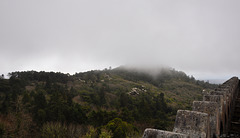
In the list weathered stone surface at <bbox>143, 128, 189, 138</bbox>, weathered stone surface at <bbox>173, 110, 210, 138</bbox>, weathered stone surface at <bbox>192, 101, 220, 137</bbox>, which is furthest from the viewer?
weathered stone surface at <bbox>192, 101, 220, 137</bbox>

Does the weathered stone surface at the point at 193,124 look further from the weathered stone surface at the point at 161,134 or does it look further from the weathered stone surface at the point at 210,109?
the weathered stone surface at the point at 210,109

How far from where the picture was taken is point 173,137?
1772 millimetres

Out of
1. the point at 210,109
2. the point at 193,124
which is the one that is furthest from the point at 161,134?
the point at 210,109

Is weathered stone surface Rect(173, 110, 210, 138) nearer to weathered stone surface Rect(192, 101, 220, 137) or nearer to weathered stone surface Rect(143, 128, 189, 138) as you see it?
weathered stone surface Rect(143, 128, 189, 138)

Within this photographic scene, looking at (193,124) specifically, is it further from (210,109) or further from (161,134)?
(210,109)

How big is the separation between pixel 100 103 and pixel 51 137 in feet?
121

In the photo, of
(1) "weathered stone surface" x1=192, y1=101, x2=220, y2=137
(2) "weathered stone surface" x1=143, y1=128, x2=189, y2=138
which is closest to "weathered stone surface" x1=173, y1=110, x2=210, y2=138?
(2) "weathered stone surface" x1=143, y1=128, x2=189, y2=138

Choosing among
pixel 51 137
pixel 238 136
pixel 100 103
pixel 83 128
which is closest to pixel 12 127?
pixel 51 137

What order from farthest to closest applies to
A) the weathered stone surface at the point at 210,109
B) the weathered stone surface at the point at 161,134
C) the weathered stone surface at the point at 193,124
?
the weathered stone surface at the point at 210,109 < the weathered stone surface at the point at 193,124 < the weathered stone surface at the point at 161,134

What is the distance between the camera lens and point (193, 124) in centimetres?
207

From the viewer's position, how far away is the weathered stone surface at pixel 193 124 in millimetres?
2008

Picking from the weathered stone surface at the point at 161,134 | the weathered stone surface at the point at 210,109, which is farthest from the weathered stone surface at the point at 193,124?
the weathered stone surface at the point at 210,109

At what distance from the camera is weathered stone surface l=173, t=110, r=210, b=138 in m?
2.01

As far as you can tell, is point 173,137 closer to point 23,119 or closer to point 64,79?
point 23,119
